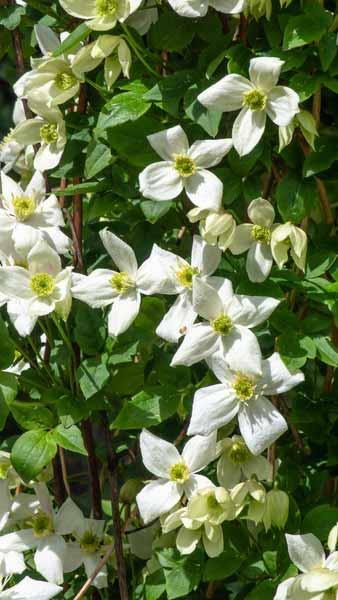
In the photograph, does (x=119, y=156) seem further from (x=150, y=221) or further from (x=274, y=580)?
(x=274, y=580)

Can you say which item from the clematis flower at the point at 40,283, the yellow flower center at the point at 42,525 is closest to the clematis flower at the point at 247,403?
the clematis flower at the point at 40,283

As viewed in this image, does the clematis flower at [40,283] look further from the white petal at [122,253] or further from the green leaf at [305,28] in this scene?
the green leaf at [305,28]

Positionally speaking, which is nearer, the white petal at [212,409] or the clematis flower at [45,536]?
the white petal at [212,409]

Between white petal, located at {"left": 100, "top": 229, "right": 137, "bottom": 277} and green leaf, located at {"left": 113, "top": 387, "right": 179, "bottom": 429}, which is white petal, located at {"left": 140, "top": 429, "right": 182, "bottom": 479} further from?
white petal, located at {"left": 100, "top": 229, "right": 137, "bottom": 277}

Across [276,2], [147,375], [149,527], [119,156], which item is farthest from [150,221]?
[149,527]

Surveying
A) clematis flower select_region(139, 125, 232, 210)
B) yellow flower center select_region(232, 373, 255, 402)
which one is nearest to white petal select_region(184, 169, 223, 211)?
clematis flower select_region(139, 125, 232, 210)

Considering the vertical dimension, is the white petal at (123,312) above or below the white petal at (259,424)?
above
